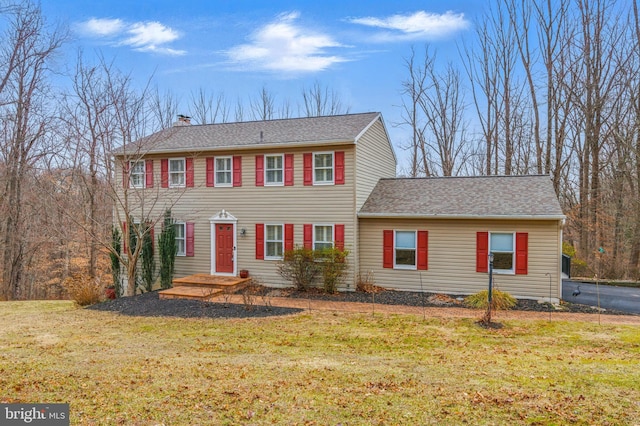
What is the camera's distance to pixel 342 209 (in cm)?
1355

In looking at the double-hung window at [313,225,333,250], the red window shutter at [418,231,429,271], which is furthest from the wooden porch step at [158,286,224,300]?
the red window shutter at [418,231,429,271]

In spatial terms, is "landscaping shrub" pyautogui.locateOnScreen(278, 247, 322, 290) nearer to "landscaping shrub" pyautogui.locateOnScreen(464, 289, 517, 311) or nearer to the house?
the house

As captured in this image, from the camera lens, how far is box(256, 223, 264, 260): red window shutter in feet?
47.3

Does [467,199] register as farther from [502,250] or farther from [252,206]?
[252,206]

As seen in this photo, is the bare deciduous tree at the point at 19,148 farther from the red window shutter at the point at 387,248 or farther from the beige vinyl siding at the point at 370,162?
the red window shutter at the point at 387,248

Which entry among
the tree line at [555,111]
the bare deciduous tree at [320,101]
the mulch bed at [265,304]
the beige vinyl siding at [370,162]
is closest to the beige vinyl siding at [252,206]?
the beige vinyl siding at [370,162]

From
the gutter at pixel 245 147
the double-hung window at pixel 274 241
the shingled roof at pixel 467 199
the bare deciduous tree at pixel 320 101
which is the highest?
the bare deciduous tree at pixel 320 101

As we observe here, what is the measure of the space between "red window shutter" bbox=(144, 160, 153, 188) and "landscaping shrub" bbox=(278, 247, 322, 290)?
6392 millimetres

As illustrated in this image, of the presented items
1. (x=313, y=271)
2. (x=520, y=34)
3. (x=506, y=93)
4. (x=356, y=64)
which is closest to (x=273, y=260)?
(x=313, y=271)

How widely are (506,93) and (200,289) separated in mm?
20737

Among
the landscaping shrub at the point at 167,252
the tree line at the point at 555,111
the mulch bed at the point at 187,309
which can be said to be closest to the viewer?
the mulch bed at the point at 187,309

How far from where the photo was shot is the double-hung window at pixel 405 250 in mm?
13477

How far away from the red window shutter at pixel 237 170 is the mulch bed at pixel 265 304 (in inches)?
152

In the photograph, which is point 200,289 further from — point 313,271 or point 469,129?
point 469,129
